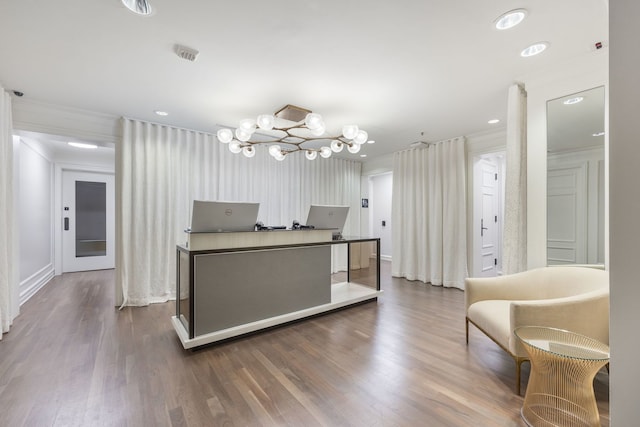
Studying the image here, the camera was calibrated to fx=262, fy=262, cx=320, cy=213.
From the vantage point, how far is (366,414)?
166 cm

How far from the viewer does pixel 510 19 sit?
1.84 m

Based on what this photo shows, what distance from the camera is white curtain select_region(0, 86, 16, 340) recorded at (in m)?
2.75

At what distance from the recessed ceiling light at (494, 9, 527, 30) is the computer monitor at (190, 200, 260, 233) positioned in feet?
8.26

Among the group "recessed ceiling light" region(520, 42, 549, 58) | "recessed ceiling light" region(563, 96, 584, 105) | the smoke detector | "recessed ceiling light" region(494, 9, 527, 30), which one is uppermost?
"recessed ceiling light" region(520, 42, 549, 58)

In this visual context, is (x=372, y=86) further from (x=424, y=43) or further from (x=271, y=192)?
(x=271, y=192)

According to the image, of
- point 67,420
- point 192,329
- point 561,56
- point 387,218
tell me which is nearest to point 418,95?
point 561,56

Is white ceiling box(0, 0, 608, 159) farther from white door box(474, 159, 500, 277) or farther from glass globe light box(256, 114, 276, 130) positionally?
white door box(474, 159, 500, 277)

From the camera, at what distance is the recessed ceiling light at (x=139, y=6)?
5.52ft

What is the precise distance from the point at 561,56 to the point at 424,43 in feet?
4.18

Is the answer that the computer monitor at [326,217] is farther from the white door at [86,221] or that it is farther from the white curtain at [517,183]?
the white door at [86,221]

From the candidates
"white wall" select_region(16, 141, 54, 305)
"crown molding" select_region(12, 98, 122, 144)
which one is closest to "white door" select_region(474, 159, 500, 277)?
"crown molding" select_region(12, 98, 122, 144)

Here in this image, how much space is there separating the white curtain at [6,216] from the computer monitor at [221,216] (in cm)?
209

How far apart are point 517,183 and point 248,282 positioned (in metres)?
2.99

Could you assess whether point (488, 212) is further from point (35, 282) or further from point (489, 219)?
point (35, 282)
